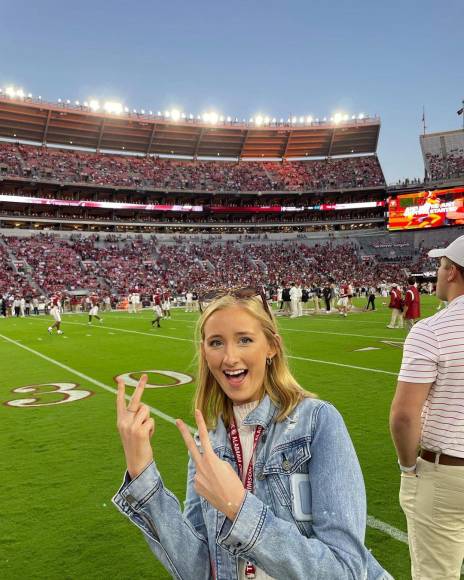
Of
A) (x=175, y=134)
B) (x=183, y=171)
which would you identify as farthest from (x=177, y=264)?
(x=175, y=134)

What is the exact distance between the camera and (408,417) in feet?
7.72

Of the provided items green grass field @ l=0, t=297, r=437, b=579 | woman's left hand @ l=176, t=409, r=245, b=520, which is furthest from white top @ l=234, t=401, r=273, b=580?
green grass field @ l=0, t=297, r=437, b=579

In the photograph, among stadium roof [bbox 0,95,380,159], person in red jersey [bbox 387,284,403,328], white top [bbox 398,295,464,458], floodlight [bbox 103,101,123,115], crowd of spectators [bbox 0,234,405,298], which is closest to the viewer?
white top [bbox 398,295,464,458]

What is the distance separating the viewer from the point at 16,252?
4919 cm

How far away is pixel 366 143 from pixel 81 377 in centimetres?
6905

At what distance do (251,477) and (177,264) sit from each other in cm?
5523

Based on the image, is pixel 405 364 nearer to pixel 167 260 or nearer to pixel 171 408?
pixel 171 408

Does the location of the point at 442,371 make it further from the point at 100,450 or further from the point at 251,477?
the point at 100,450

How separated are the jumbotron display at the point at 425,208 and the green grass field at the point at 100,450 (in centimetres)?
4633

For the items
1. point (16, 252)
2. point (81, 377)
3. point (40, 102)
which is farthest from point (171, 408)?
point (40, 102)

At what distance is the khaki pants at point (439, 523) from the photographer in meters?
2.29

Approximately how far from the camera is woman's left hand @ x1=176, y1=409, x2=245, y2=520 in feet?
4.30

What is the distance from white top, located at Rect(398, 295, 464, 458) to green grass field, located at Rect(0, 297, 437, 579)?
1.55 m

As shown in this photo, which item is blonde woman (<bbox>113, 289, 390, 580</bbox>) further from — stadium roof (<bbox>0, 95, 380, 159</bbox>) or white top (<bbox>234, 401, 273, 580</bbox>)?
stadium roof (<bbox>0, 95, 380, 159</bbox>)
